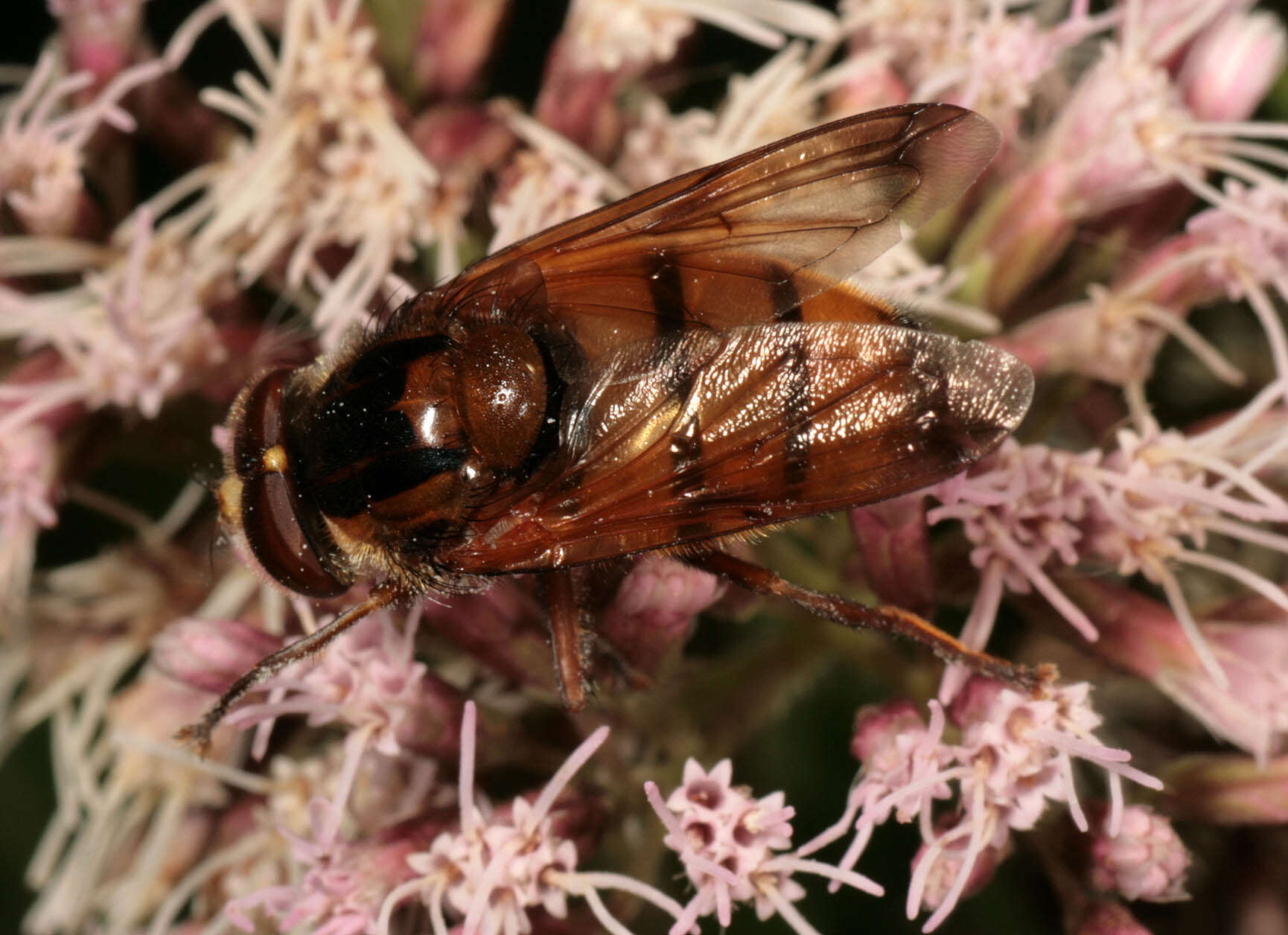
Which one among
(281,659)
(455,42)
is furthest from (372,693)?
(455,42)

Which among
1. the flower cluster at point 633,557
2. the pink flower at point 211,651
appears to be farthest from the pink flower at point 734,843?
the pink flower at point 211,651

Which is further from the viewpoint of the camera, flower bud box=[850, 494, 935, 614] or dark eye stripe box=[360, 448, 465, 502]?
flower bud box=[850, 494, 935, 614]

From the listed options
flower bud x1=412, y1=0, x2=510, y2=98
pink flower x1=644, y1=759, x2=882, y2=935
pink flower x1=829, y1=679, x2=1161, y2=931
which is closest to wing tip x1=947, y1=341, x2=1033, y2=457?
pink flower x1=829, y1=679, x2=1161, y2=931

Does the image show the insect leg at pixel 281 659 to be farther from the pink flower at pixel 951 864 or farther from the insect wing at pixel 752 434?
the pink flower at pixel 951 864

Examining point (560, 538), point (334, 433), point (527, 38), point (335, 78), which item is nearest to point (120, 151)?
point (335, 78)

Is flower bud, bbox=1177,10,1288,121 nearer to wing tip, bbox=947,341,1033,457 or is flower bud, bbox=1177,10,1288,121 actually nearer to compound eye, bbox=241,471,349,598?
wing tip, bbox=947,341,1033,457

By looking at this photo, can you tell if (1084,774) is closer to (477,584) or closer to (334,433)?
(477,584)
